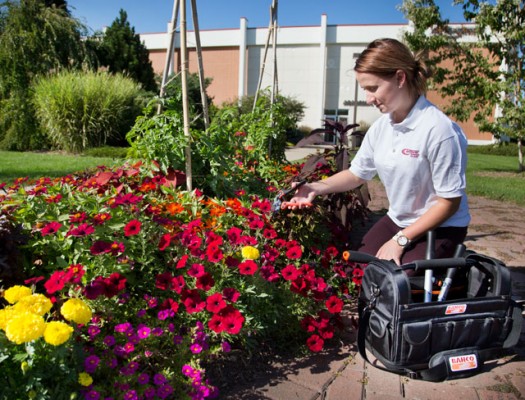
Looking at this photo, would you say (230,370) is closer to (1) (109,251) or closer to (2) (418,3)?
(1) (109,251)

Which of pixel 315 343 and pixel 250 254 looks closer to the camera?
pixel 250 254

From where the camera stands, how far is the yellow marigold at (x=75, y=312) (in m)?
1.35

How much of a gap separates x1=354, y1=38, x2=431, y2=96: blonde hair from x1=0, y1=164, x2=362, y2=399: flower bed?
84 cm

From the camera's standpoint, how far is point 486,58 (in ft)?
37.6

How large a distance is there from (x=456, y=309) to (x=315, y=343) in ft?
2.29

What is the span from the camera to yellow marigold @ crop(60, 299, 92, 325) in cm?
135

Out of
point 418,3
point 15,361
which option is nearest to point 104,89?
point 418,3

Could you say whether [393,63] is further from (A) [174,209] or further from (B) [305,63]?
(B) [305,63]

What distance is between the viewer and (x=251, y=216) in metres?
2.46

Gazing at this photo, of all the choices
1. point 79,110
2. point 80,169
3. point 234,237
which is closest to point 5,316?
point 234,237

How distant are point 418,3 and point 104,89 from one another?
872 centimetres

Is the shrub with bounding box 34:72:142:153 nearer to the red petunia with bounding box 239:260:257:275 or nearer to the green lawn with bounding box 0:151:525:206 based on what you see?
the green lawn with bounding box 0:151:525:206

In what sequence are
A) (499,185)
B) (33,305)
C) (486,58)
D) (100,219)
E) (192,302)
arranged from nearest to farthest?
(33,305) → (192,302) → (100,219) → (499,185) → (486,58)

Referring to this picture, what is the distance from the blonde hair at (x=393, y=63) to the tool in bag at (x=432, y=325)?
792mm
